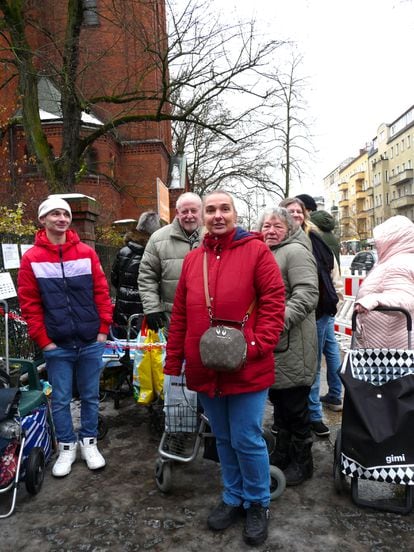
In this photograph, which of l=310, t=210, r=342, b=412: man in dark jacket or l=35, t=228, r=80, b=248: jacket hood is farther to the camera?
l=310, t=210, r=342, b=412: man in dark jacket

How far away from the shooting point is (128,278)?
17.9 ft

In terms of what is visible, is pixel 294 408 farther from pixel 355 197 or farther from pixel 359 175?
pixel 355 197

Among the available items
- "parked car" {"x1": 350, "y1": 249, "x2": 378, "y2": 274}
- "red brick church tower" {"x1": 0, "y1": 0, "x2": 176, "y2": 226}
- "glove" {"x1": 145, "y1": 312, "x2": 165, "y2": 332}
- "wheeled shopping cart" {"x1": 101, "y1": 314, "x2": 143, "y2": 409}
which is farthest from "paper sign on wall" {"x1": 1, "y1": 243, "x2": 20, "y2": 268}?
"parked car" {"x1": 350, "y1": 249, "x2": 378, "y2": 274}

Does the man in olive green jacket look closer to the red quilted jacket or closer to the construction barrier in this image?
the red quilted jacket

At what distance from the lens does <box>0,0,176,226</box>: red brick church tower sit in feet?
36.8

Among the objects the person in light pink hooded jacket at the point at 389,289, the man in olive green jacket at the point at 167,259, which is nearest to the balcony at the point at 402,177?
the person in light pink hooded jacket at the point at 389,289

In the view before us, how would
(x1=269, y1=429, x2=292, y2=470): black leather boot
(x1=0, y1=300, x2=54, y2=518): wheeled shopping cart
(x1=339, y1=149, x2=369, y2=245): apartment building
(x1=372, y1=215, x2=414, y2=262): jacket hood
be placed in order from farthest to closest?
(x1=339, y1=149, x2=369, y2=245): apartment building < (x1=269, y1=429, x2=292, y2=470): black leather boot < (x1=372, y1=215, x2=414, y2=262): jacket hood < (x1=0, y1=300, x2=54, y2=518): wheeled shopping cart

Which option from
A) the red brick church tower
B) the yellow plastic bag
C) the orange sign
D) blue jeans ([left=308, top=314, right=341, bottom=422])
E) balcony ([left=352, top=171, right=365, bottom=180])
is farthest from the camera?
balcony ([left=352, top=171, right=365, bottom=180])

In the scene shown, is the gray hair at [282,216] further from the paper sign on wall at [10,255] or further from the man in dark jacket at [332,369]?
the paper sign on wall at [10,255]

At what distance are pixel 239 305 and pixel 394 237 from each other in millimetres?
1444

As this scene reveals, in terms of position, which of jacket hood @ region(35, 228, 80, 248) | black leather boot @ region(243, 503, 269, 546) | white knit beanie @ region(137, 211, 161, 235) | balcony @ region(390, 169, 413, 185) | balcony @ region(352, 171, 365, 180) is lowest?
black leather boot @ region(243, 503, 269, 546)

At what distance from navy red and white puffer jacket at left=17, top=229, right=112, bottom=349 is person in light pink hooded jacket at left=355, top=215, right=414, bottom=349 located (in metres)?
2.05

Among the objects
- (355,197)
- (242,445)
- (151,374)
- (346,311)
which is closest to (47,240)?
(151,374)

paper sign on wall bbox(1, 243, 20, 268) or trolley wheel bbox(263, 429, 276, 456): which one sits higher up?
paper sign on wall bbox(1, 243, 20, 268)
